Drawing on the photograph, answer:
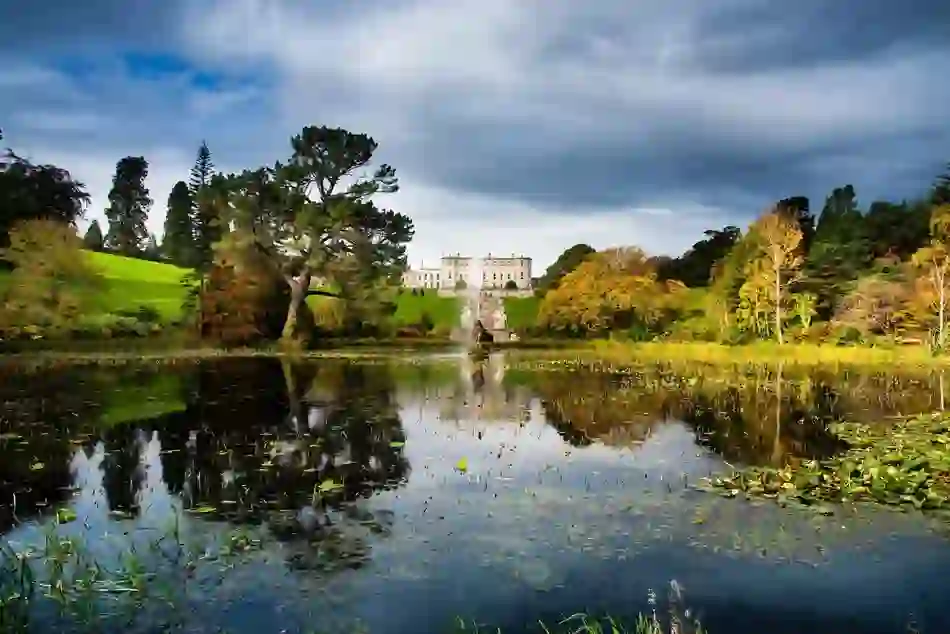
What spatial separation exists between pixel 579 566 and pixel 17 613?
16.2ft

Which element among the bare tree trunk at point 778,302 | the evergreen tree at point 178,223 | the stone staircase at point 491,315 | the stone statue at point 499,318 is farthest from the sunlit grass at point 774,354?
the evergreen tree at point 178,223

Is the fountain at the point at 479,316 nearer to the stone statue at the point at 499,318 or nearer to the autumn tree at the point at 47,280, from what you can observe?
the stone statue at the point at 499,318

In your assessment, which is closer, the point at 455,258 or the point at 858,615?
the point at 858,615

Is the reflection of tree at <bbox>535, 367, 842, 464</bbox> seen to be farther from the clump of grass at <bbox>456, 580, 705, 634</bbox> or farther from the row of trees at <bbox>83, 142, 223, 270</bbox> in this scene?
the row of trees at <bbox>83, 142, 223, 270</bbox>

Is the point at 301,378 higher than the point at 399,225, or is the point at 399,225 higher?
the point at 399,225

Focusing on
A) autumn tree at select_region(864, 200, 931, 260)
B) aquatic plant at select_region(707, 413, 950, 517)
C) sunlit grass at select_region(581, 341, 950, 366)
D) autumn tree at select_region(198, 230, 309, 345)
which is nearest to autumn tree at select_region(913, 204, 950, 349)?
sunlit grass at select_region(581, 341, 950, 366)

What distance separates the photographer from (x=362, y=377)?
2984 centimetres

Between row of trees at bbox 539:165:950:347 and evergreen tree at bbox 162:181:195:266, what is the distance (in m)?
55.4

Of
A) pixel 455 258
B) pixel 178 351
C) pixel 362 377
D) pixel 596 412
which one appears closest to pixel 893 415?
pixel 596 412

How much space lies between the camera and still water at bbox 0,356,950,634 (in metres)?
7.22

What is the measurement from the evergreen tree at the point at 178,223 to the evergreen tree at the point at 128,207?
35.2 feet

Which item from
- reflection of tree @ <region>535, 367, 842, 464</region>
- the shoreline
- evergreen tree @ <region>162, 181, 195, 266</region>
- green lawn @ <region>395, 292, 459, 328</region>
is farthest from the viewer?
evergreen tree @ <region>162, 181, 195, 266</region>

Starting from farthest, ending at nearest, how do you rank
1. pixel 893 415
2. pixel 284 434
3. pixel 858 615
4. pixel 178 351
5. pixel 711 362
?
pixel 178 351 → pixel 711 362 → pixel 893 415 → pixel 284 434 → pixel 858 615

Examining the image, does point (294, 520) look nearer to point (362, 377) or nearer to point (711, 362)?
point (362, 377)
